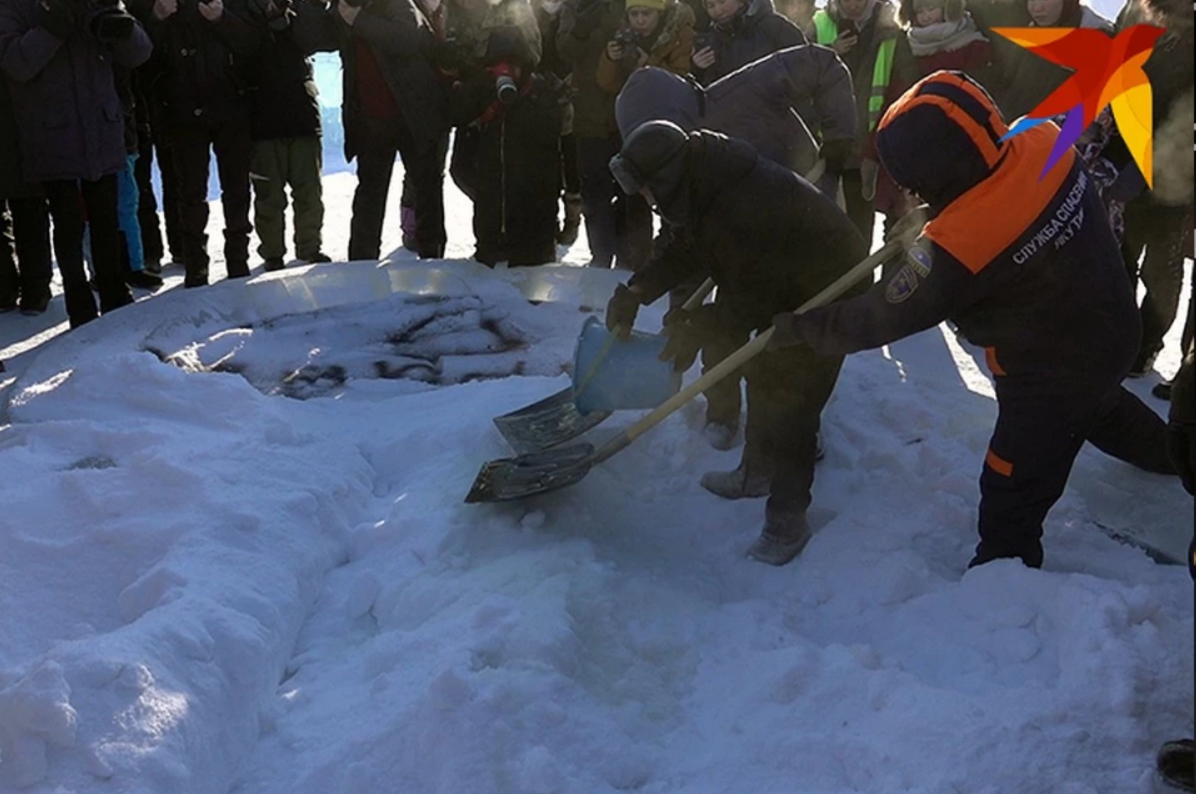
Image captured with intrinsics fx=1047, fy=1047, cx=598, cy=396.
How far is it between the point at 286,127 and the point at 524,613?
403cm

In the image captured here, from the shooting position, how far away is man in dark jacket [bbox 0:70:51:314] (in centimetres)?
466

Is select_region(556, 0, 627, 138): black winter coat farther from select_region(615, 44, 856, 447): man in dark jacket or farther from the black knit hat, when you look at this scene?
the black knit hat

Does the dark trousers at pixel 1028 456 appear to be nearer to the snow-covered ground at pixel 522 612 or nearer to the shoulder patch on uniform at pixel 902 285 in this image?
the snow-covered ground at pixel 522 612

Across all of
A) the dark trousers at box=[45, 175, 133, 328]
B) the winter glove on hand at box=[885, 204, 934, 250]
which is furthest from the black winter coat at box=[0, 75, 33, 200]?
the winter glove on hand at box=[885, 204, 934, 250]

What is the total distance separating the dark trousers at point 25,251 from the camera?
16.4ft

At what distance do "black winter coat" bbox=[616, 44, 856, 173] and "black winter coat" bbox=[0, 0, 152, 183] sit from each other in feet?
7.98

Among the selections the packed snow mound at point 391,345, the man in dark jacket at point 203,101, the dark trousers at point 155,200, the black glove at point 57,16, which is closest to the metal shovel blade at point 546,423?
the packed snow mound at point 391,345

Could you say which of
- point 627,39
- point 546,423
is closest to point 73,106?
point 627,39

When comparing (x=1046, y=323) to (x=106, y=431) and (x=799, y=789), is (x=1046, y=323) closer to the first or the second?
(x=799, y=789)

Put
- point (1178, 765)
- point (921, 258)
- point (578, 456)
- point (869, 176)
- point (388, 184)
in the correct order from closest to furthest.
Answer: point (1178, 765), point (921, 258), point (578, 456), point (869, 176), point (388, 184)

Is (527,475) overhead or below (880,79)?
below

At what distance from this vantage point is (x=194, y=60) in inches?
206

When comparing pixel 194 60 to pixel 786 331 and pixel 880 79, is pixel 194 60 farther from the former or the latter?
pixel 786 331

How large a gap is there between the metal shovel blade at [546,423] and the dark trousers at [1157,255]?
237 centimetres
